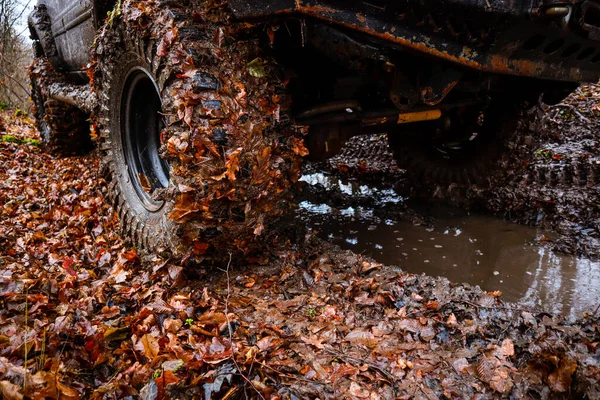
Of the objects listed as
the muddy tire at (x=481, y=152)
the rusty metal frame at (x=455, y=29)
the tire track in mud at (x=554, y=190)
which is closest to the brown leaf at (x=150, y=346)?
the rusty metal frame at (x=455, y=29)

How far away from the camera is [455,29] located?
5.20 ft

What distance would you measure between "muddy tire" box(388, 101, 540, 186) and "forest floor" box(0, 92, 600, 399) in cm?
75

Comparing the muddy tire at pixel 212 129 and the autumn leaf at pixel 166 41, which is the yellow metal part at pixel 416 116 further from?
the autumn leaf at pixel 166 41

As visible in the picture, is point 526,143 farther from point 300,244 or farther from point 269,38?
point 269,38

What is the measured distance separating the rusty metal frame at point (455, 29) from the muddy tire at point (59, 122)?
455cm

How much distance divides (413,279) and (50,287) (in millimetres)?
1847

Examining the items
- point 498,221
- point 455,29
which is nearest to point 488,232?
point 498,221

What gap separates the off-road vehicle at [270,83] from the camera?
1.61 m

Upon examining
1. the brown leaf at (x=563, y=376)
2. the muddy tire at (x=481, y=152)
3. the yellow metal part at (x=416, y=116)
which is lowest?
the brown leaf at (x=563, y=376)

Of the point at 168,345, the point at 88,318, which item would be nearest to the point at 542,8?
the point at 168,345

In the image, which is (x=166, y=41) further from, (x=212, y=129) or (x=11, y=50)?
(x=11, y=50)

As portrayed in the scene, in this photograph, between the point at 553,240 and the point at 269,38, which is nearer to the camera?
the point at 269,38

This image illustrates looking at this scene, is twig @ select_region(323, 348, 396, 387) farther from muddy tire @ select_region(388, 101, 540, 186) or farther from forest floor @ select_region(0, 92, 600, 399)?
muddy tire @ select_region(388, 101, 540, 186)

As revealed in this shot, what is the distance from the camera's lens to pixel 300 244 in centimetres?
252
